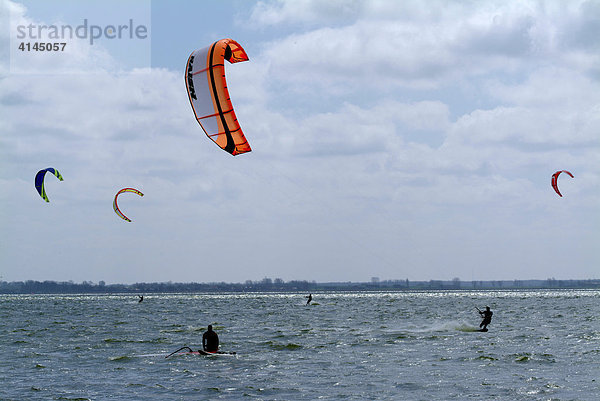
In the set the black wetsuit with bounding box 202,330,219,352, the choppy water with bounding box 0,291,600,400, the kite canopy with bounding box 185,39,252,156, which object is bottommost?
the choppy water with bounding box 0,291,600,400

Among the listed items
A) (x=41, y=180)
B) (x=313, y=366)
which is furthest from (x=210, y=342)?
(x=41, y=180)

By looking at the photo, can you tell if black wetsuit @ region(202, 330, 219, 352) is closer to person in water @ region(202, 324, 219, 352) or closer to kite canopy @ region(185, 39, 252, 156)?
person in water @ region(202, 324, 219, 352)

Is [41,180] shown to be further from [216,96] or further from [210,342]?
[216,96]

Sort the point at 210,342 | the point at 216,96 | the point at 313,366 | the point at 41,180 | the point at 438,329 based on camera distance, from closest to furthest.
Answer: the point at 216,96, the point at 313,366, the point at 210,342, the point at 438,329, the point at 41,180

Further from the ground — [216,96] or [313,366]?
[216,96]

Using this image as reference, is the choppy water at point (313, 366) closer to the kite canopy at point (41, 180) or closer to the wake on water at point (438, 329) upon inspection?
the wake on water at point (438, 329)

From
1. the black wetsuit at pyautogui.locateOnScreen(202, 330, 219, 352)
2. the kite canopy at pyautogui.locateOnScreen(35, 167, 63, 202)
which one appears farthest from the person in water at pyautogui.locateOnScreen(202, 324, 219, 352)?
the kite canopy at pyautogui.locateOnScreen(35, 167, 63, 202)

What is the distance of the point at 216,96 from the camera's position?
Result: 18.9m

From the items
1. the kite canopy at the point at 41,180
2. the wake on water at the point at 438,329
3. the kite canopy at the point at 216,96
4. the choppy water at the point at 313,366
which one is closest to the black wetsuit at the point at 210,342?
the choppy water at the point at 313,366

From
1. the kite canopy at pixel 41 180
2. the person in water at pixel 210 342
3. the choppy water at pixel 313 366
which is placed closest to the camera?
the choppy water at pixel 313 366

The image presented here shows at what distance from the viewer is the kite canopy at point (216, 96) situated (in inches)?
736

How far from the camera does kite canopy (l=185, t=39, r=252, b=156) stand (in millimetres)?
18703

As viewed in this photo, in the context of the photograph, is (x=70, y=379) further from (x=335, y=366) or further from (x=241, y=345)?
(x=241, y=345)

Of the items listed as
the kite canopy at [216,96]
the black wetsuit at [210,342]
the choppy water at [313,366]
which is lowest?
the choppy water at [313,366]
